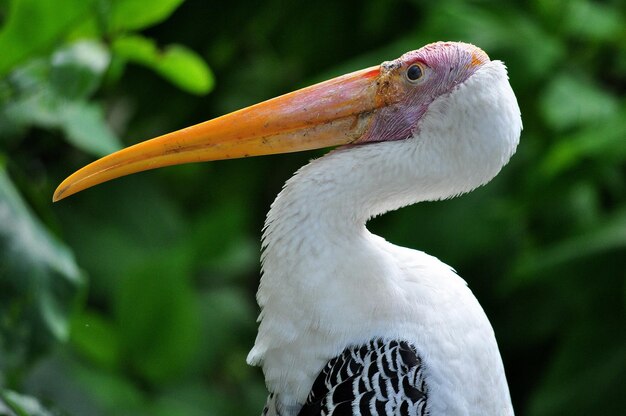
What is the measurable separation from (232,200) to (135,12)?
1.77 metres

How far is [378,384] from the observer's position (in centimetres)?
184

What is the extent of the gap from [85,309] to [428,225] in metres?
1.46

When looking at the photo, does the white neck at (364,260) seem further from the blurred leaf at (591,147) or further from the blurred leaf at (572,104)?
the blurred leaf at (572,104)

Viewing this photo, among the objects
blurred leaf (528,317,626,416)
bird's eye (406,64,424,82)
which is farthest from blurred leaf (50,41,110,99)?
blurred leaf (528,317,626,416)

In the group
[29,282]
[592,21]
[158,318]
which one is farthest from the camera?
[158,318]

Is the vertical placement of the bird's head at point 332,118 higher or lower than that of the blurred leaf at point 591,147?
lower

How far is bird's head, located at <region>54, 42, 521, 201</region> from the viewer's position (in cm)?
189

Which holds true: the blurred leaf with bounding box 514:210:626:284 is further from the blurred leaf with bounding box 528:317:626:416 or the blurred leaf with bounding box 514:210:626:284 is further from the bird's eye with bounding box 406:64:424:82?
the bird's eye with bounding box 406:64:424:82

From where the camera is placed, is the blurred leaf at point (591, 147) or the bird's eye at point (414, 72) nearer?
the bird's eye at point (414, 72)

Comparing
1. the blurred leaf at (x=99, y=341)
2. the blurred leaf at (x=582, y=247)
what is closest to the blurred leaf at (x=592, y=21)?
the blurred leaf at (x=582, y=247)

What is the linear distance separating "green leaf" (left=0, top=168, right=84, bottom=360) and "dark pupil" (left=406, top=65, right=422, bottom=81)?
89 cm

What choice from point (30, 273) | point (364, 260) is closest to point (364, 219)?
point (364, 260)

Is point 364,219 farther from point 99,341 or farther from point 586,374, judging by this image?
point 99,341

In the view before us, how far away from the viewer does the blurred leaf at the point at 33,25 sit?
92.4 inches
